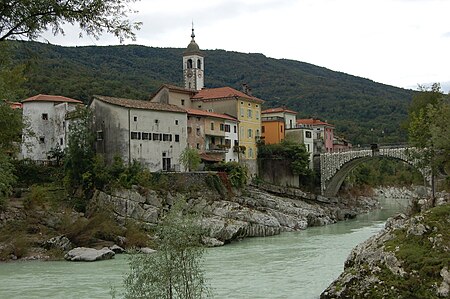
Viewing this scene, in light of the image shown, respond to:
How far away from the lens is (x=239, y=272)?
2616cm

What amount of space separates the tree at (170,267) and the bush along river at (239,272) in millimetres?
5801

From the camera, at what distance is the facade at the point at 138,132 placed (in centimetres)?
4600

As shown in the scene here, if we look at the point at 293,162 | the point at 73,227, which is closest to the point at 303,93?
the point at 293,162

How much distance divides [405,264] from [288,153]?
43.2 meters

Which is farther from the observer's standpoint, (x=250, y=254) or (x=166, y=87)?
(x=166, y=87)

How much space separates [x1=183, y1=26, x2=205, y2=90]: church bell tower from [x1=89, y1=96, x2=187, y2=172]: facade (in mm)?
18165

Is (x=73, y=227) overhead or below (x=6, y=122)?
below

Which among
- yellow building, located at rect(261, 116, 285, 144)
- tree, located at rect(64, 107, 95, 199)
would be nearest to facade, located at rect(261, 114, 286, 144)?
yellow building, located at rect(261, 116, 285, 144)

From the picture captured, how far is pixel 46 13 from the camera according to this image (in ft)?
31.2

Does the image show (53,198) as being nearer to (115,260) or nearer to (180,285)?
(115,260)

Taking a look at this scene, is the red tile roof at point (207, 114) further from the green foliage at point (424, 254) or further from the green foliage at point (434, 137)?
the green foliage at point (424, 254)

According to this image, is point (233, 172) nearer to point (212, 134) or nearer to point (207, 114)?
point (212, 134)

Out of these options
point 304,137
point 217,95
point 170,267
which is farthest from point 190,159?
point 170,267

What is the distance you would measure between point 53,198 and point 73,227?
7.31 m
